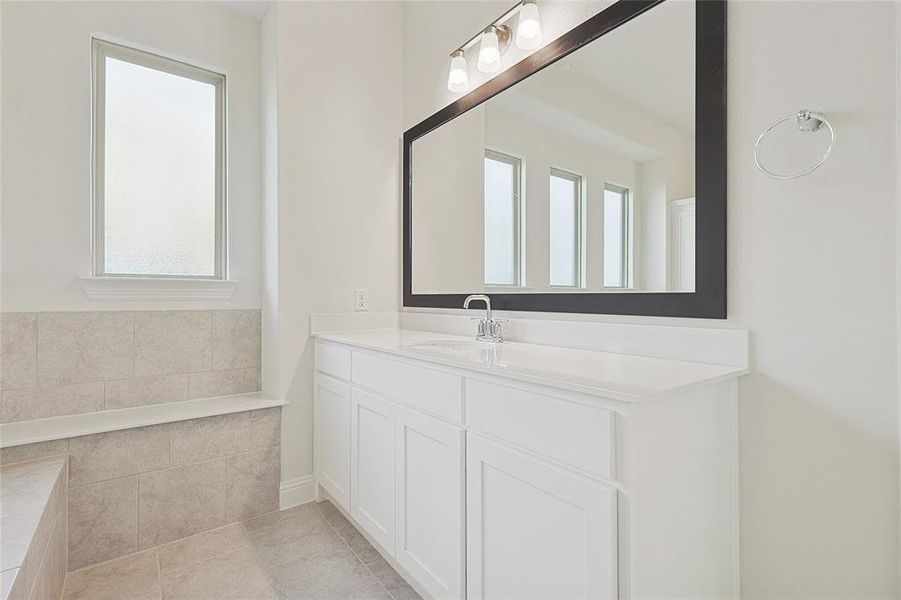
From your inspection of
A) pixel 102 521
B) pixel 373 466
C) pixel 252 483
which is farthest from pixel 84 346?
pixel 373 466

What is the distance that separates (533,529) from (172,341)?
189 cm

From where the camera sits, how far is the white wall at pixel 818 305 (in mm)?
1003

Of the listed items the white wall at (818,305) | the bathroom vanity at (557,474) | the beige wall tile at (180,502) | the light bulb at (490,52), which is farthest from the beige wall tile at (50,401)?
the white wall at (818,305)

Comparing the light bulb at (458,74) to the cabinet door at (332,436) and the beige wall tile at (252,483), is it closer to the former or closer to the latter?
the cabinet door at (332,436)

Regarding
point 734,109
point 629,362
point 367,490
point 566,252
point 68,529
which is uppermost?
point 734,109

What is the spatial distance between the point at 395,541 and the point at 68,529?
1.26 metres

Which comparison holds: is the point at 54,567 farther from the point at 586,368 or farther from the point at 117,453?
the point at 586,368

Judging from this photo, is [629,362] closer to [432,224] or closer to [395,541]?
[395,541]

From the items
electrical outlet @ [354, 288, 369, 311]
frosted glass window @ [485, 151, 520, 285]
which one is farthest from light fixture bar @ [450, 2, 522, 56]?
electrical outlet @ [354, 288, 369, 311]

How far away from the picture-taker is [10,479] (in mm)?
1529

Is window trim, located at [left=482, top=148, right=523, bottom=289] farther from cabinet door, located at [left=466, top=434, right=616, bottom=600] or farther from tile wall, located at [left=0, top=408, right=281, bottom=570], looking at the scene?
tile wall, located at [left=0, top=408, right=281, bottom=570]

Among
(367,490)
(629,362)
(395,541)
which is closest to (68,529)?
(367,490)

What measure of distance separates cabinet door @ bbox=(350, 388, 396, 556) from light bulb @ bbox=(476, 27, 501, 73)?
4.78 feet

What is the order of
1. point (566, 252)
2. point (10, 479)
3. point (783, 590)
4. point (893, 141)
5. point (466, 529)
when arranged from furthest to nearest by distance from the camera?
point (566, 252)
point (10, 479)
point (466, 529)
point (783, 590)
point (893, 141)
